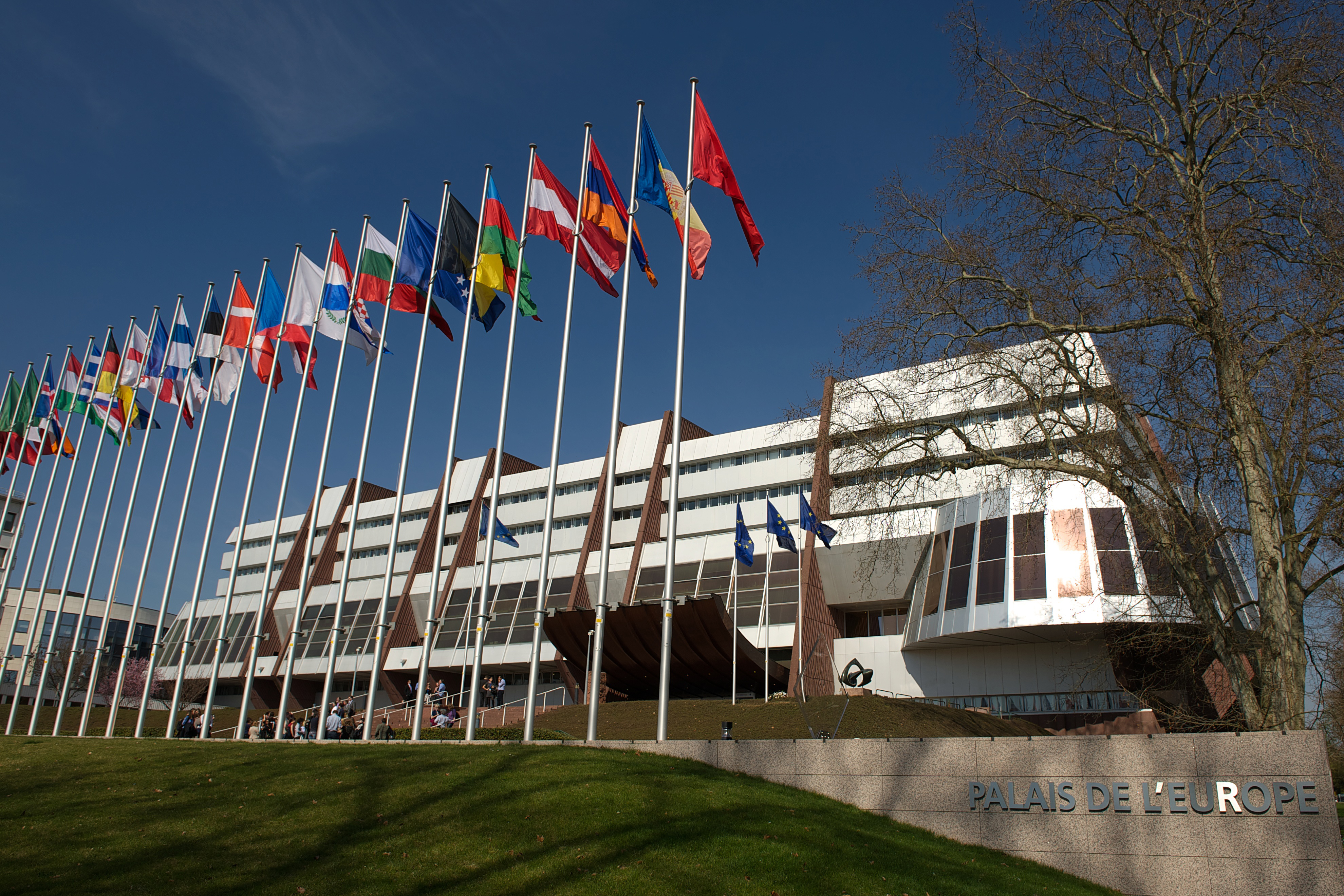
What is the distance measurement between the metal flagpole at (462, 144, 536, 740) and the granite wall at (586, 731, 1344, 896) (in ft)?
26.9

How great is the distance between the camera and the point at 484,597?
21000mm

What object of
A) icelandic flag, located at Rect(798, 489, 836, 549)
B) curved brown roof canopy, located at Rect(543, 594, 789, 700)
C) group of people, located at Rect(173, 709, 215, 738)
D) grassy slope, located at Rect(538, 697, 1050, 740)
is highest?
icelandic flag, located at Rect(798, 489, 836, 549)

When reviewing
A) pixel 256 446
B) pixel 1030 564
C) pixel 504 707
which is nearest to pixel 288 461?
pixel 256 446

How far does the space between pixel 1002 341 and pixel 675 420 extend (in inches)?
272

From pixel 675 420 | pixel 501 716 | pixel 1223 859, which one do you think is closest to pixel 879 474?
pixel 675 420

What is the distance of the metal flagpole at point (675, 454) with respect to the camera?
59.8 ft

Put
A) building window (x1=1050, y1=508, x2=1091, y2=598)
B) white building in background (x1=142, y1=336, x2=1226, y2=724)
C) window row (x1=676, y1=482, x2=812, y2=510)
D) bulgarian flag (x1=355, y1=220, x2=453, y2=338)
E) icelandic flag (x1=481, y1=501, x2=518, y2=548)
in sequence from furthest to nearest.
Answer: window row (x1=676, y1=482, x2=812, y2=510) < icelandic flag (x1=481, y1=501, x2=518, y2=548) < white building in background (x1=142, y1=336, x2=1226, y2=724) < building window (x1=1050, y1=508, x2=1091, y2=598) < bulgarian flag (x1=355, y1=220, x2=453, y2=338)

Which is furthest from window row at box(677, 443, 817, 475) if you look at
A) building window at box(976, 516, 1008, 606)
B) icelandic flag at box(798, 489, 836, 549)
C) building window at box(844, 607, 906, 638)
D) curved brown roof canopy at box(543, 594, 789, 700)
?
icelandic flag at box(798, 489, 836, 549)

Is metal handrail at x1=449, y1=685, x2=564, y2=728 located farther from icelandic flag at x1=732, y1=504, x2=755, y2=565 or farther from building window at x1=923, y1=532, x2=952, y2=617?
building window at x1=923, y1=532, x2=952, y2=617

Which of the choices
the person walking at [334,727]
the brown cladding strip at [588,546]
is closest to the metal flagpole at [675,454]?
the person walking at [334,727]

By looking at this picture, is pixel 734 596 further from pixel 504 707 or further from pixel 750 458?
pixel 504 707

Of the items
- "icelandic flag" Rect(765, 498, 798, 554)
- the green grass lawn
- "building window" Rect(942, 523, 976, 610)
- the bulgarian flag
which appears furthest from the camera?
"building window" Rect(942, 523, 976, 610)

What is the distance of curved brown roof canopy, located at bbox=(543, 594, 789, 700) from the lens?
1231 inches

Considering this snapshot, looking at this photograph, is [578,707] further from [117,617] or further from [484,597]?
[117,617]
